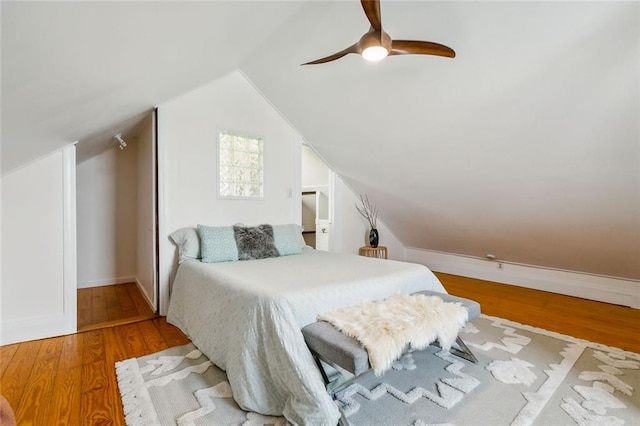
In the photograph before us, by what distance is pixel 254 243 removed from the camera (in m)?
2.93

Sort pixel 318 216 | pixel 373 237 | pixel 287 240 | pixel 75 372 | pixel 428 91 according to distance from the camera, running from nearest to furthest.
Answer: pixel 75 372 → pixel 428 91 → pixel 287 240 → pixel 373 237 → pixel 318 216

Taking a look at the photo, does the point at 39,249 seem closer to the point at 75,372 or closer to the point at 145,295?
the point at 75,372

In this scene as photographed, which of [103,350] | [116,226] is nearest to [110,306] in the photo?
[103,350]

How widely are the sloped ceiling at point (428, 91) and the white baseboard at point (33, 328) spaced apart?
121 cm

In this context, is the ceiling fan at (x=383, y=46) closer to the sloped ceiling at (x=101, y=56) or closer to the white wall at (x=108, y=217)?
the sloped ceiling at (x=101, y=56)

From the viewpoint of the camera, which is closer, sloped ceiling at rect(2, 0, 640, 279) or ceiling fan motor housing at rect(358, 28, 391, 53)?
sloped ceiling at rect(2, 0, 640, 279)

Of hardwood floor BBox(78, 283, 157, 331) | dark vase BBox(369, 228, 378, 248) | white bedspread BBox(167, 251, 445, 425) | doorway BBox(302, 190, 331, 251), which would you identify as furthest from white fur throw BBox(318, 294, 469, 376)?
doorway BBox(302, 190, 331, 251)

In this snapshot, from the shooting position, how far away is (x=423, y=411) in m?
1.48

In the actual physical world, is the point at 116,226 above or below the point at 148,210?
below

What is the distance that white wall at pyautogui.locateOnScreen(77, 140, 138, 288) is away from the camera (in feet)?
12.4

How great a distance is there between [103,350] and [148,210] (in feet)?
4.67

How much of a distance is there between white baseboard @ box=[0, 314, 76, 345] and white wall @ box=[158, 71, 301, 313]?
74 centimetres

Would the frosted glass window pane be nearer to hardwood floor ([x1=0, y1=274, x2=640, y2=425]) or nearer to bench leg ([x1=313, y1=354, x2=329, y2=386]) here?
hardwood floor ([x1=0, y1=274, x2=640, y2=425])

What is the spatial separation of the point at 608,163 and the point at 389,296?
1960 mm
